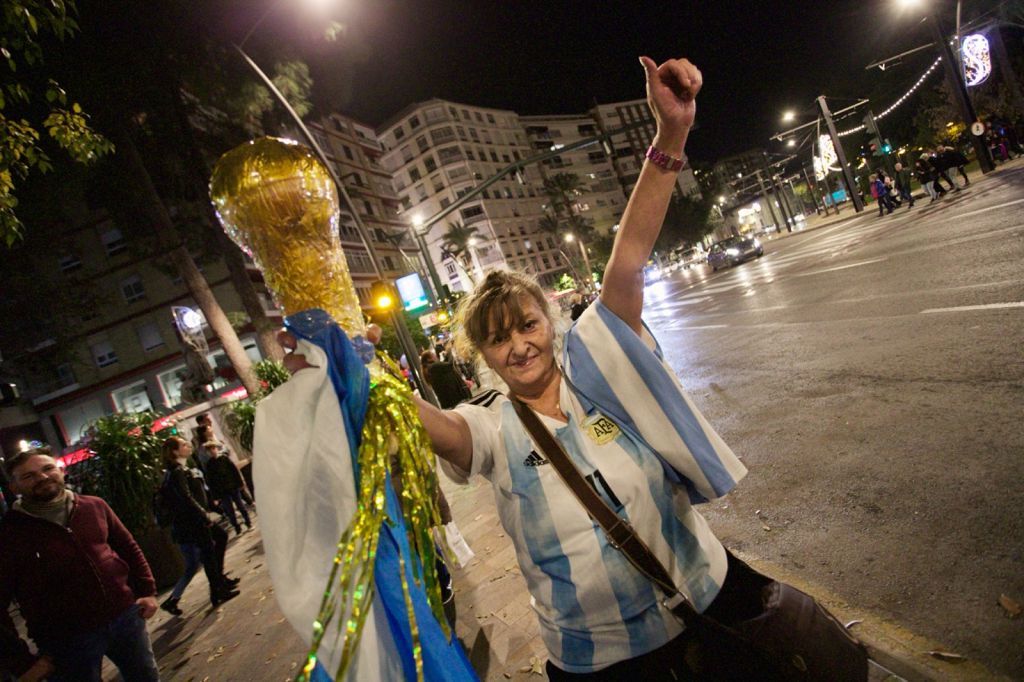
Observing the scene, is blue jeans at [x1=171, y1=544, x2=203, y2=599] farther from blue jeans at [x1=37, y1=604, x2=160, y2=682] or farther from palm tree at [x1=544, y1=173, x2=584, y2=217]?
palm tree at [x1=544, y1=173, x2=584, y2=217]

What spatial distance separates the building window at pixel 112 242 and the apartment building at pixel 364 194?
17783mm

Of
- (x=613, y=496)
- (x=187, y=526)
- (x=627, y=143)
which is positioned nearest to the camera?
(x=613, y=496)

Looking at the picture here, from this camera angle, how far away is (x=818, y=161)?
3284 centimetres

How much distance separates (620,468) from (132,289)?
3886cm

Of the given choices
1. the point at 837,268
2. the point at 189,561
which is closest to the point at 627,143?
the point at 837,268

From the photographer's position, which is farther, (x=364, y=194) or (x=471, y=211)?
(x=471, y=211)

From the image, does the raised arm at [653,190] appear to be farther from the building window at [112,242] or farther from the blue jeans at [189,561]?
the building window at [112,242]

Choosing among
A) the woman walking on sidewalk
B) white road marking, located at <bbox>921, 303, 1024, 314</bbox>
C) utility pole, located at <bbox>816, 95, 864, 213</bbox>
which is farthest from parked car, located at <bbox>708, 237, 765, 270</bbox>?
the woman walking on sidewalk

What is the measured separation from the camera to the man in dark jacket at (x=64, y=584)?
3.39m

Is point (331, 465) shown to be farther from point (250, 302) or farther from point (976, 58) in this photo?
point (976, 58)

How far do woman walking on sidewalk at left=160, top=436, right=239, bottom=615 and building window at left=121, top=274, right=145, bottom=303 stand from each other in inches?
1244

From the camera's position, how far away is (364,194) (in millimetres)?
55562

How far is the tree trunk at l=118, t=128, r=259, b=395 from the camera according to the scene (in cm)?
1410

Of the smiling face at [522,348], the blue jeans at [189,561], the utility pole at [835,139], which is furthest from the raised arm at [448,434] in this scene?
the utility pole at [835,139]
